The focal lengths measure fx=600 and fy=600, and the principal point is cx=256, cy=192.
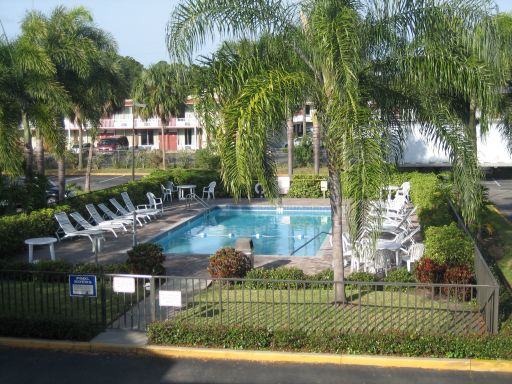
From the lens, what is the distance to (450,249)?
445 inches

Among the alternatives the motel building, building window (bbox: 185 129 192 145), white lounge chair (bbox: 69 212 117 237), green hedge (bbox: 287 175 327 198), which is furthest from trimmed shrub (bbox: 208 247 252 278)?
building window (bbox: 185 129 192 145)

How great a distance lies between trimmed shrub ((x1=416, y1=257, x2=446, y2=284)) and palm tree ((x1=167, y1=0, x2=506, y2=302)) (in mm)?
1899

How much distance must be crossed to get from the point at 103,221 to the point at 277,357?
11.8 metres

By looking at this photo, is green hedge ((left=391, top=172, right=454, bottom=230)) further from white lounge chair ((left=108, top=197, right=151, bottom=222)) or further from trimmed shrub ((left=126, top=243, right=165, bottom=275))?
white lounge chair ((left=108, top=197, right=151, bottom=222))

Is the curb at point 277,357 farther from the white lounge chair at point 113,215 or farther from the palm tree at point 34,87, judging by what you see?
the white lounge chair at point 113,215

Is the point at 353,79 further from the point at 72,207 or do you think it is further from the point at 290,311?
the point at 72,207

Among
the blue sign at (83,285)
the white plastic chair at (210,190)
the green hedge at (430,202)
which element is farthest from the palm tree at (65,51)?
the green hedge at (430,202)

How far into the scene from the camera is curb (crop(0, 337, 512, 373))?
789 cm

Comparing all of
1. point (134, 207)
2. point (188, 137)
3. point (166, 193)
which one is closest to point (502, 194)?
point (166, 193)

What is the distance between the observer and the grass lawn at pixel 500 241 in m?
13.8

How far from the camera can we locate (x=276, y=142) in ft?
32.8

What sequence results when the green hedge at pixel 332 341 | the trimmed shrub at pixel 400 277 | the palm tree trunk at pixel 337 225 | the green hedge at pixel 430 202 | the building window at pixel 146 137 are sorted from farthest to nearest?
the building window at pixel 146 137 → the green hedge at pixel 430 202 → the trimmed shrub at pixel 400 277 → the palm tree trunk at pixel 337 225 → the green hedge at pixel 332 341

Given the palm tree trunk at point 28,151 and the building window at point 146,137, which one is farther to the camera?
the building window at point 146,137

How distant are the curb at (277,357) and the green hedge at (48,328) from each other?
0.40 ft
